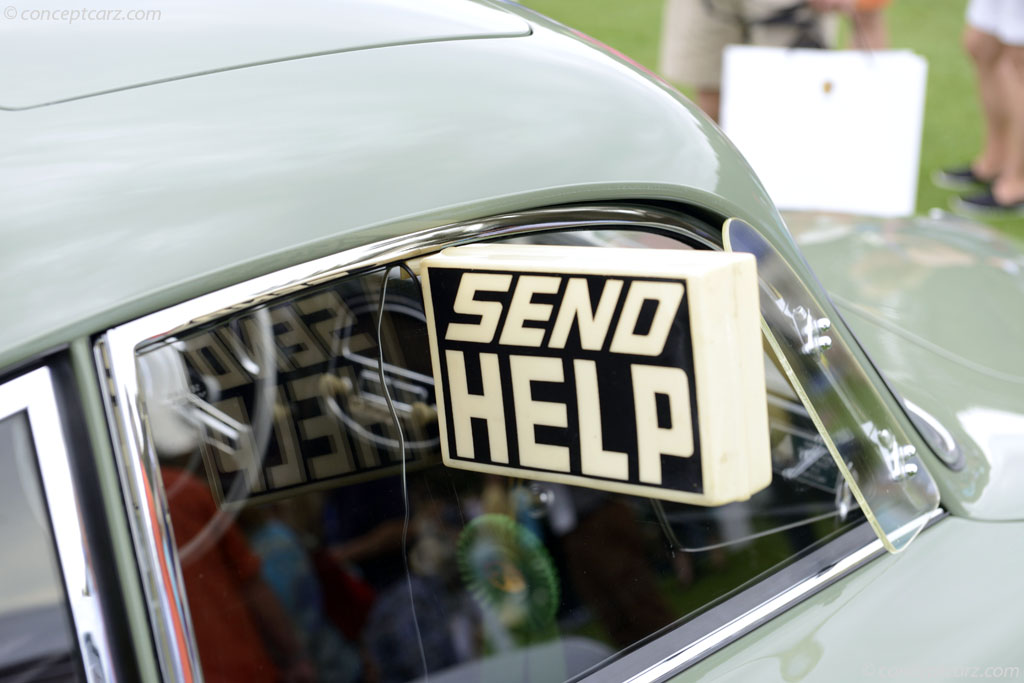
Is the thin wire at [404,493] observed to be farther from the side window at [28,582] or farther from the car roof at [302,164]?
the side window at [28,582]

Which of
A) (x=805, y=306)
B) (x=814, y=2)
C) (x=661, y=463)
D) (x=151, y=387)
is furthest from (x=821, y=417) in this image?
(x=814, y=2)

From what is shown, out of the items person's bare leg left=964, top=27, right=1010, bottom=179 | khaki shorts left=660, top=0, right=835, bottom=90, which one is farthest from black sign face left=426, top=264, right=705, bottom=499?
person's bare leg left=964, top=27, right=1010, bottom=179

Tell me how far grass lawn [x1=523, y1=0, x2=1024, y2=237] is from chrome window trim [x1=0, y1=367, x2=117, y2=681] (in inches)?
183

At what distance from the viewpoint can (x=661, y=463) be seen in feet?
2.96

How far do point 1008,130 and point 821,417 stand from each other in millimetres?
4088

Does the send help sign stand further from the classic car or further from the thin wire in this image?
the thin wire

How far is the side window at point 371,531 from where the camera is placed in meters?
0.93

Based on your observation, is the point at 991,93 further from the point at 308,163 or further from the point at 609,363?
the point at 308,163

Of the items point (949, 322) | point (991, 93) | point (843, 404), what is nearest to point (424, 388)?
point (843, 404)

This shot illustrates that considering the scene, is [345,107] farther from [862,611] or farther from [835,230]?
[835,230]

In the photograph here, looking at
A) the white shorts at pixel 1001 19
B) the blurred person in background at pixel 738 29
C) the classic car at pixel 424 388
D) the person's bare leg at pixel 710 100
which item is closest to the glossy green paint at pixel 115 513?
the classic car at pixel 424 388

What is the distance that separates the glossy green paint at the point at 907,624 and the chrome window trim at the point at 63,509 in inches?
24.9

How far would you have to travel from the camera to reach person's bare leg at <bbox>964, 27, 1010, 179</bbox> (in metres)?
4.43

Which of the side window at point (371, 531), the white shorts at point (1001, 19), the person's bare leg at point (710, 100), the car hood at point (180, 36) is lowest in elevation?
the side window at point (371, 531)
